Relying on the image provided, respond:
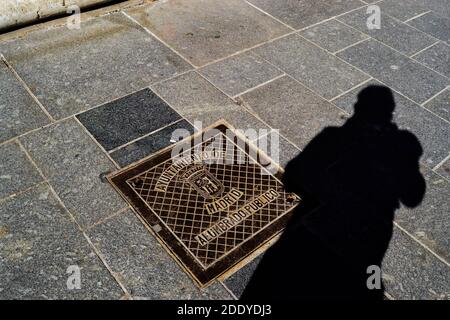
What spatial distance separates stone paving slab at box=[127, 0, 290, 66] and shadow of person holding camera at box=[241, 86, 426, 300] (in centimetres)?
185

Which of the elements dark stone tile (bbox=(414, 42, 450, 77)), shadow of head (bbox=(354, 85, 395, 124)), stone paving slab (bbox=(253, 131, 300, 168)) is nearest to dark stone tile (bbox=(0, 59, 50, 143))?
stone paving slab (bbox=(253, 131, 300, 168))

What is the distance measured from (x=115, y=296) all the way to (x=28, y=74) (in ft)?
9.86

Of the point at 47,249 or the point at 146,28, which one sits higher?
the point at 146,28

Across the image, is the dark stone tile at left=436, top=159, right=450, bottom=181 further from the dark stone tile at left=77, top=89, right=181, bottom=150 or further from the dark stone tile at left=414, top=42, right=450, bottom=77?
the dark stone tile at left=77, top=89, right=181, bottom=150

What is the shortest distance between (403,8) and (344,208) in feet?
15.9

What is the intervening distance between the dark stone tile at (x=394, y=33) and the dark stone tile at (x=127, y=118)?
11.7 ft

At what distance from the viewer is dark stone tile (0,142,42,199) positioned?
3.48 metres

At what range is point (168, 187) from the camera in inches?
142

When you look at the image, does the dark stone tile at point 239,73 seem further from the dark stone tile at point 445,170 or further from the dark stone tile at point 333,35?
the dark stone tile at point 445,170

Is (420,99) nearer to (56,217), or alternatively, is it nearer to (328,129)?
(328,129)

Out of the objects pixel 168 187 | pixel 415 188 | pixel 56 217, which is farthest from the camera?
pixel 415 188

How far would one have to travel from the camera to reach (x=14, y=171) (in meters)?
3.60

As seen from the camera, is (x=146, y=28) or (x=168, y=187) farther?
(x=146, y=28)

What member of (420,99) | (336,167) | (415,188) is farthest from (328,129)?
(420,99)
